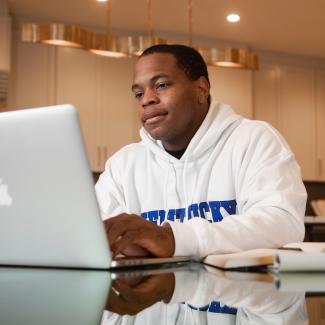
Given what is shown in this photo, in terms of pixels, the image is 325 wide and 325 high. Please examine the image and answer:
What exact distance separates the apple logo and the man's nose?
34.2 inches

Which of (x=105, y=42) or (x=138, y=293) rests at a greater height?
(x=105, y=42)

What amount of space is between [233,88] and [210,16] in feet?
2.93

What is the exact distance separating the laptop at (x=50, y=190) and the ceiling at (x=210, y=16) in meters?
3.71

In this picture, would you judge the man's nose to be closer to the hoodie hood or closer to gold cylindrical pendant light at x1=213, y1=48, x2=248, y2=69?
the hoodie hood

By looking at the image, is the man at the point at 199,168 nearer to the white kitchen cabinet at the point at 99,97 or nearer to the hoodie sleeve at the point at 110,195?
the hoodie sleeve at the point at 110,195

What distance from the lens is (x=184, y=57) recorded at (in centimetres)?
168

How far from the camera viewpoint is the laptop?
28.5 inches

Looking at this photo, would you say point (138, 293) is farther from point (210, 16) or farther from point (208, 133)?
point (210, 16)

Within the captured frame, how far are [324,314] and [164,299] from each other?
158 mm

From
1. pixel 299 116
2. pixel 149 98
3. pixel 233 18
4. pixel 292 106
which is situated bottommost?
pixel 149 98

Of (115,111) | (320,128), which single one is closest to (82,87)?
(115,111)

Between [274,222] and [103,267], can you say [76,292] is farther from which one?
[274,222]

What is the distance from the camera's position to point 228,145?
152 cm

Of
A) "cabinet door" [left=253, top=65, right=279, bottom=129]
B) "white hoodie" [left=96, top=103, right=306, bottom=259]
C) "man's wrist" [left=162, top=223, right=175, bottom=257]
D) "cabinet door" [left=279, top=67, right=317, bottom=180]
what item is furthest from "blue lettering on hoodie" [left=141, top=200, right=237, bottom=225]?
"cabinet door" [left=279, top=67, right=317, bottom=180]
